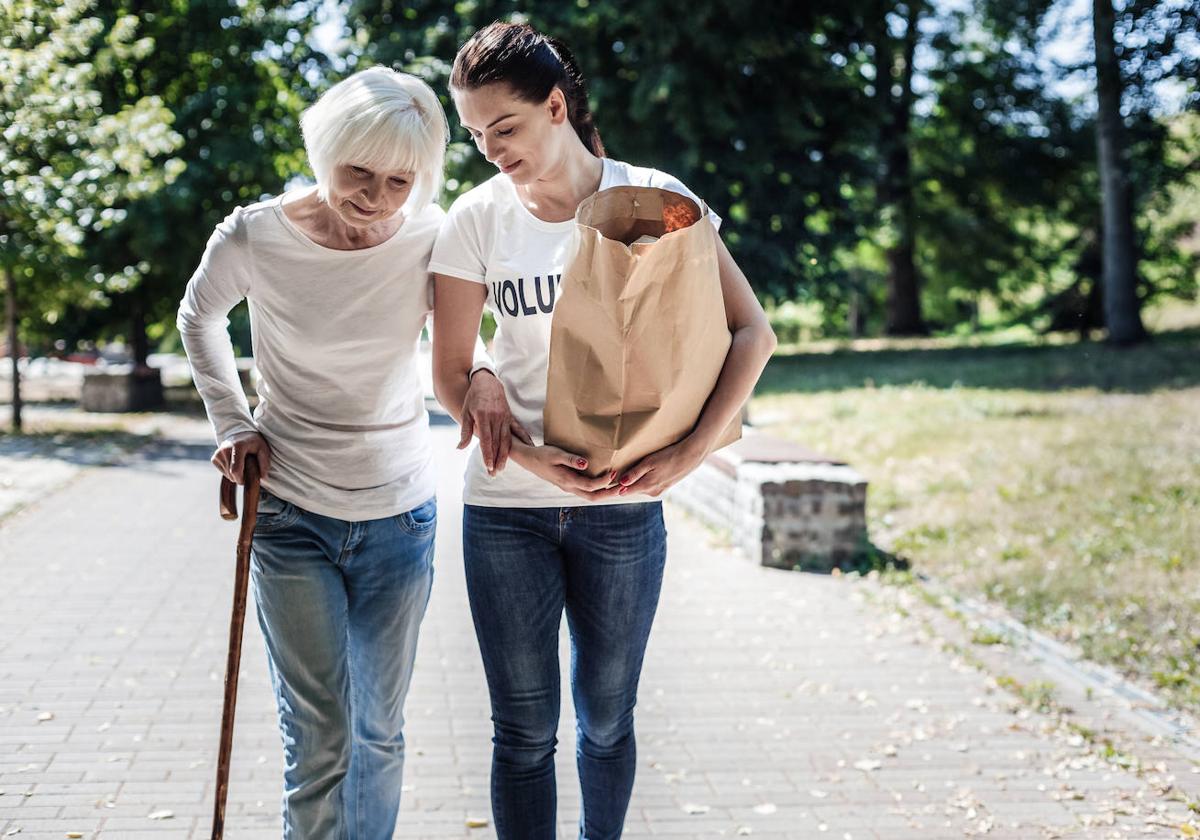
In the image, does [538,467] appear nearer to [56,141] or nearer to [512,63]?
[512,63]

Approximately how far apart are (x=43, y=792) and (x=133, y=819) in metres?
0.43

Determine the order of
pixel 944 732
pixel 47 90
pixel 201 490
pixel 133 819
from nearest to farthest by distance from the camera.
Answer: pixel 133 819 → pixel 944 732 → pixel 201 490 → pixel 47 90

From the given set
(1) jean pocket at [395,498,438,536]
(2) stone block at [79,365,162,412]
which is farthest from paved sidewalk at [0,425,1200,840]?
(2) stone block at [79,365,162,412]

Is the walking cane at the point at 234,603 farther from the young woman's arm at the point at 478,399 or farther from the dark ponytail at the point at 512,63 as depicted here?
the dark ponytail at the point at 512,63

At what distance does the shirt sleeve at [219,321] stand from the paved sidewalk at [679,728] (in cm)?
174

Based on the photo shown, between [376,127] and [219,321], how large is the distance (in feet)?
2.14

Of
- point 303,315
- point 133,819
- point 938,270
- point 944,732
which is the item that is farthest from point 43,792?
point 938,270

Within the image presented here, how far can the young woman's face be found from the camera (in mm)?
2578

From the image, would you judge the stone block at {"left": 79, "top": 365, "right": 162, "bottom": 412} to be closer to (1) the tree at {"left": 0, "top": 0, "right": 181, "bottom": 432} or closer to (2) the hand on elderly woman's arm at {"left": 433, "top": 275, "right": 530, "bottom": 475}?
(1) the tree at {"left": 0, "top": 0, "right": 181, "bottom": 432}

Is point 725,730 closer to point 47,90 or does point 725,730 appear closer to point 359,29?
point 47,90

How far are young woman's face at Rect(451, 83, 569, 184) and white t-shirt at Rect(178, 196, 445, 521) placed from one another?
0.30 metres

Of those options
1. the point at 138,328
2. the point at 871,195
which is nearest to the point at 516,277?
the point at 138,328

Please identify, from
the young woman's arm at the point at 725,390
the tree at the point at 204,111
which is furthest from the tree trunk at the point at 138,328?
the young woman's arm at the point at 725,390

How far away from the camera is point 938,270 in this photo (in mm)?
33750
